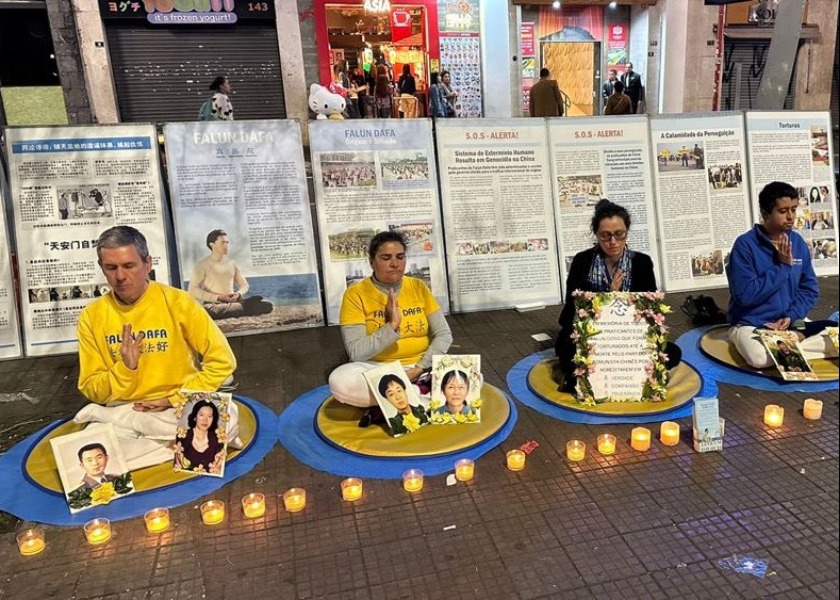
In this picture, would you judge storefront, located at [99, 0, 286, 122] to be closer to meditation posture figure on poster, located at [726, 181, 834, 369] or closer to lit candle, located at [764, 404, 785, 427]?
meditation posture figure on poster, located at [726, 181, 834, 369]

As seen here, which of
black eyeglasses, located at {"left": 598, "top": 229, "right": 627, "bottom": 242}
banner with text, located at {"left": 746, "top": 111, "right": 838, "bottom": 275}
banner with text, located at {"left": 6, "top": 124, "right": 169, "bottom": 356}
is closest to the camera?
black eyeglasses, located at {"left": 598, "top": 229, "right": 627, "bottom": 242}

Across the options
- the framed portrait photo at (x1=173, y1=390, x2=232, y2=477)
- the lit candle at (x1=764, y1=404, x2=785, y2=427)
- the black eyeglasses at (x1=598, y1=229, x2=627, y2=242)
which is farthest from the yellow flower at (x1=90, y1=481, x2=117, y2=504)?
the lit candle at (x1=764, y1=404, x2=785, y2=427)

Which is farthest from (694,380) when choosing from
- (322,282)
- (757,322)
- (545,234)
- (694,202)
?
(322,282)

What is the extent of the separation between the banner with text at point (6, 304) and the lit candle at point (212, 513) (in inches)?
134

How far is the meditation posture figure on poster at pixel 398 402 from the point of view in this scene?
3492 millimetres

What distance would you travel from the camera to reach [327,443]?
3.52 m

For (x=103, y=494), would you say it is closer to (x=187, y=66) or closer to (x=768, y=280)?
(x=768, y=280)

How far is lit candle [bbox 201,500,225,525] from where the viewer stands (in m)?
2.83

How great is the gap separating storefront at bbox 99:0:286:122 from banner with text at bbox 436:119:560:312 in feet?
24.4

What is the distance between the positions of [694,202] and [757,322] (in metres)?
2.11

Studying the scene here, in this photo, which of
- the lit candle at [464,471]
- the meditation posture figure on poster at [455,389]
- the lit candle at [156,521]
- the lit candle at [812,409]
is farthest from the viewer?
the meditation posture figure on poster at [455,389]

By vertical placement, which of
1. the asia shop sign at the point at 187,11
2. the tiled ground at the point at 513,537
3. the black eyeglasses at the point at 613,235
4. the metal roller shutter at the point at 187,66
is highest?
the asia shop sign at the point at 187,11

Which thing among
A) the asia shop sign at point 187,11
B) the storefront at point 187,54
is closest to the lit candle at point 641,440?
the storefront at point 187,54

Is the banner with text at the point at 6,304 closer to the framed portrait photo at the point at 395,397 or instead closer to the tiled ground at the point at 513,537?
the tiled ground at the point at 513,537
